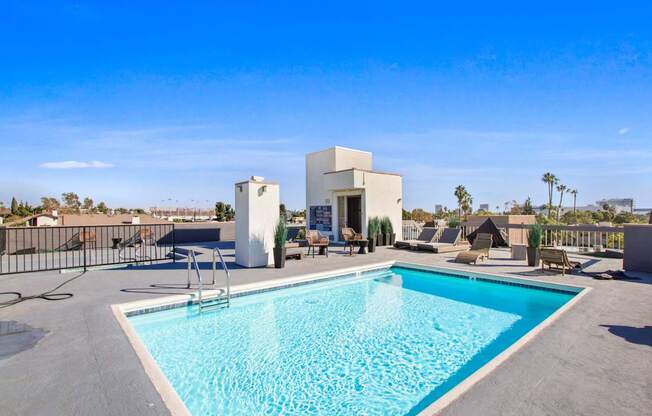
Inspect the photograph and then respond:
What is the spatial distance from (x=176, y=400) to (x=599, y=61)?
16.2 m

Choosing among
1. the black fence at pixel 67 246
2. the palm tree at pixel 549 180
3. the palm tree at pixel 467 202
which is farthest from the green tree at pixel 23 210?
the palm tree at pixel 549 180

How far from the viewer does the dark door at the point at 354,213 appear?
1531 cm

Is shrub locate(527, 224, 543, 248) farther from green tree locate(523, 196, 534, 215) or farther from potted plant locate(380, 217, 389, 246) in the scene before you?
green tree locate(523, 196, 534, 215)

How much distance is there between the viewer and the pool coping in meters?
2.75

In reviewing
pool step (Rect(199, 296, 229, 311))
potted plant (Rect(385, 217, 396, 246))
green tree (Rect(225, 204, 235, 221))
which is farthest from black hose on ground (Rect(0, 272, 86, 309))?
green tree (Rect(225, 204, 235, 221))

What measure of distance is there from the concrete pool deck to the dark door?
9884 mm

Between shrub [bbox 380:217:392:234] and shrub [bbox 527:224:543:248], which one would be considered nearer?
shrub [bbox 527:224:543:248]

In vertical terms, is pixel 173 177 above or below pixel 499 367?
above

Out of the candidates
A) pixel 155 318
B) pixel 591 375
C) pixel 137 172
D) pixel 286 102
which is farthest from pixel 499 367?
pixel 137 172

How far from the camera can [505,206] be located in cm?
6131

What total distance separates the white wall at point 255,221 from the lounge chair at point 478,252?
18.5 ft

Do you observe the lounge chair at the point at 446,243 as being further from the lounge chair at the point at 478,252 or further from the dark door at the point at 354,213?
the dark door at the point at 354,213

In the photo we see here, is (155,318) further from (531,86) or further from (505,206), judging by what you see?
(505,206)

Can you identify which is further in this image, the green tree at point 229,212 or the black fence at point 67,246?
the green tree at point 229,212
